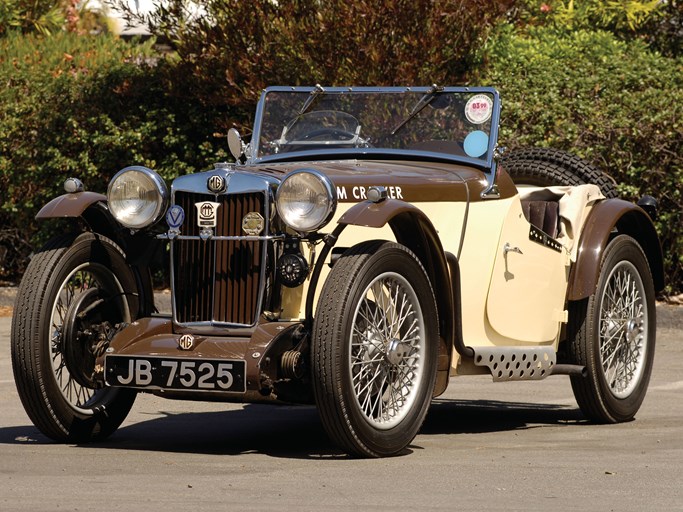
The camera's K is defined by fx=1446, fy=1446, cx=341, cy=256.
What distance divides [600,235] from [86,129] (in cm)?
803

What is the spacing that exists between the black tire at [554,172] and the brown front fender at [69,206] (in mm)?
2851

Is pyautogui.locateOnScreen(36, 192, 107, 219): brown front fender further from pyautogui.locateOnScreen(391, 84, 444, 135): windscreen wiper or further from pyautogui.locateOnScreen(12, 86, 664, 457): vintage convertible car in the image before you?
pyautogui.locateOnScreen(391, 84, 444, 135): windscreen wiper

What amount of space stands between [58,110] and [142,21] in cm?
162

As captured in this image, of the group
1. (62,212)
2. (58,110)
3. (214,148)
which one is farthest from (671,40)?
(62,212)

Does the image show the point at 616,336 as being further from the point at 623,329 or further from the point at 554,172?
the point at 554,172

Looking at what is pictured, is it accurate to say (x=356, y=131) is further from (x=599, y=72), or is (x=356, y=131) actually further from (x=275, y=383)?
(x=599, y=72)

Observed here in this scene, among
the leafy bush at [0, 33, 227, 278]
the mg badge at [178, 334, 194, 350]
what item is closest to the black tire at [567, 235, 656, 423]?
the mg badge at [178, 334, 194, 350]

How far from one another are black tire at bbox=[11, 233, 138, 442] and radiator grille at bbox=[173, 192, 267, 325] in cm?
50

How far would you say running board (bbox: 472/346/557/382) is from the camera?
7.28 meters

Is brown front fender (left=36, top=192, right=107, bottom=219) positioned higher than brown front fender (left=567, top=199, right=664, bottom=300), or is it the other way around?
brown front fender (left=36, top=192, right=107, bottom=219)

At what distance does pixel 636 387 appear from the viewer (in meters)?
8.32

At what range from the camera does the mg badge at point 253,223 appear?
6586 millimetres

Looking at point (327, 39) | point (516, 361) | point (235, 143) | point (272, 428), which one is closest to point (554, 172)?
point (516, 361)

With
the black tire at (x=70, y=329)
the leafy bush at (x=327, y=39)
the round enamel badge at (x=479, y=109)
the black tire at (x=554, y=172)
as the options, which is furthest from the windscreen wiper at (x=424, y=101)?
the leafy bush at (x=327, y=39)
